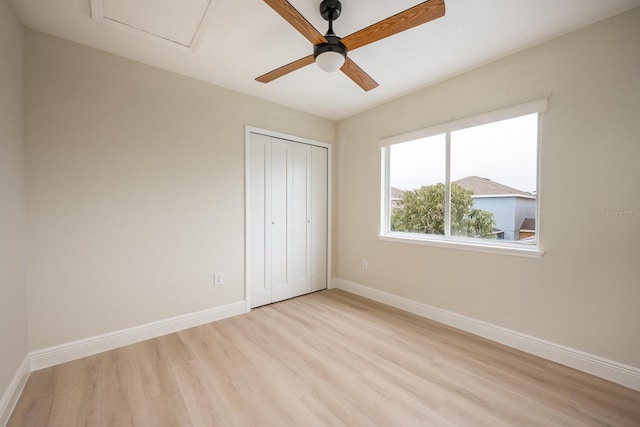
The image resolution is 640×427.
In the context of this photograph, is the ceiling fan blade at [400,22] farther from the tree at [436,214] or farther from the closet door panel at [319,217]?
the closet door panel at [319,217]

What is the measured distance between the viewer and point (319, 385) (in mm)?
1771

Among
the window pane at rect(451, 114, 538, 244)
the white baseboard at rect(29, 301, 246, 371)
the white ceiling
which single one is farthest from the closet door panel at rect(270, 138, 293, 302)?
the window pane at rect(451, 114, 538, 244)

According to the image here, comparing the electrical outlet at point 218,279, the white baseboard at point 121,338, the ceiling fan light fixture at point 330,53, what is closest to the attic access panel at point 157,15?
the ceiling fan light fixture at point 330,53

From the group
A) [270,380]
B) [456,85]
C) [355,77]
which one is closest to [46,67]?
[355,77]

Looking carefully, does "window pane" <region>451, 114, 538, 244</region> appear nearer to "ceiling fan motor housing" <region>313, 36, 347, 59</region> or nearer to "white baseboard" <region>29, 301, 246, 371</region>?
"ceiling fan motor housing" <region>313, 36, 347, 59</region>

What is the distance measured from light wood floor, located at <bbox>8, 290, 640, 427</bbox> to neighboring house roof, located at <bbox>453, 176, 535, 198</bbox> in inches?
51.7

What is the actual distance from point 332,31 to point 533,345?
2748mm

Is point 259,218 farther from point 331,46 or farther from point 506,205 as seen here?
point 506,205

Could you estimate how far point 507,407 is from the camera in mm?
1575

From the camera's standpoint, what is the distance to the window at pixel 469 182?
7.32 ft

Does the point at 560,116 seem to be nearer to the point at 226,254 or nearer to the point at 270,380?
the point at 270,380

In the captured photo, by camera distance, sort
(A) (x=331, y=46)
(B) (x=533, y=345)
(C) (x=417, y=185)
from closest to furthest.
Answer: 1. (A) (x=331, y=46)
2. (B) (x=533, y=345)
3. (C) (x=417, y=185)

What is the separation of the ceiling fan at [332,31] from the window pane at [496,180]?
1.43m

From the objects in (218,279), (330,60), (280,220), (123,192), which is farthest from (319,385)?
(123,192)
